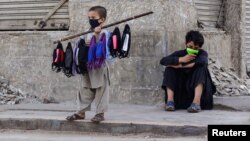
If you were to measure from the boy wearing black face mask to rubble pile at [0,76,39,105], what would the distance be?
263cm

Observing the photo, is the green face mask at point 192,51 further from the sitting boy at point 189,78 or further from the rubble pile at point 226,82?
the rubble pile at point 226,82

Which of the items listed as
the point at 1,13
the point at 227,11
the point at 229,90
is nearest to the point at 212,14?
the point at 227,11

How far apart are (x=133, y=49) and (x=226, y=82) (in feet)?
5.54

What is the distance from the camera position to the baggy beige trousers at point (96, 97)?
273 inches

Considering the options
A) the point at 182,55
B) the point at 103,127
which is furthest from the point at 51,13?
the point at 103,127

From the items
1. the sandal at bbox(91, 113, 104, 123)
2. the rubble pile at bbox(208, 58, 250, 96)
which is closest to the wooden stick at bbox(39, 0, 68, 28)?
the rubble pile at bbox(208, 58, 250, 96)

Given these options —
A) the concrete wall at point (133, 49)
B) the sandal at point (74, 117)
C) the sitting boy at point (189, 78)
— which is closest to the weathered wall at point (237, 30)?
the concrete wall at point (133, 49)

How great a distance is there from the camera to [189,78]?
805cm

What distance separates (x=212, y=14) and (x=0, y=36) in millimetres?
3828

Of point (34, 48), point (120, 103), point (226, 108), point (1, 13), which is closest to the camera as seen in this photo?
point (226, 108)

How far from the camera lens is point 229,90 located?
933 centimetres

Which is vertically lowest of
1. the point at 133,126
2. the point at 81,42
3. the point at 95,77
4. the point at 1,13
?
the point at 133,126

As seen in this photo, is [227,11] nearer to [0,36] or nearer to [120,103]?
[120,103]

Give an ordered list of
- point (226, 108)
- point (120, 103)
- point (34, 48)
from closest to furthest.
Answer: point (226, 108), point (120, 103), point (34, 48)
